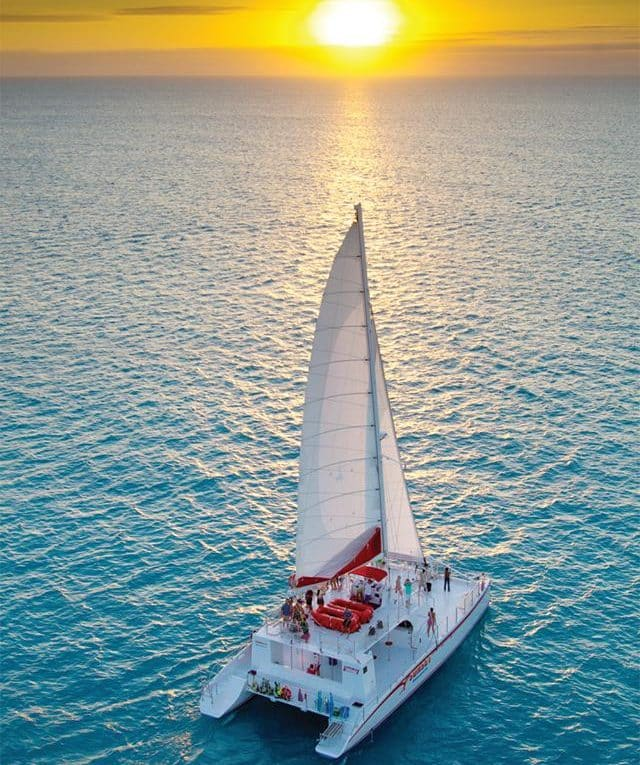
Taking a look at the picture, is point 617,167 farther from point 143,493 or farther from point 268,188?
point 143,493

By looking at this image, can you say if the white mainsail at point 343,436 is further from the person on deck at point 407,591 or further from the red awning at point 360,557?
the person on deck at point 407,591

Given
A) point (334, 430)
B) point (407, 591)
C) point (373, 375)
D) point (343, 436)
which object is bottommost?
point (407, 591)

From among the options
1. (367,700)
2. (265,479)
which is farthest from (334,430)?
(265,479)

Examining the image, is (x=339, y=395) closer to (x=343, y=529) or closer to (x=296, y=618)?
(x=343, y=529)

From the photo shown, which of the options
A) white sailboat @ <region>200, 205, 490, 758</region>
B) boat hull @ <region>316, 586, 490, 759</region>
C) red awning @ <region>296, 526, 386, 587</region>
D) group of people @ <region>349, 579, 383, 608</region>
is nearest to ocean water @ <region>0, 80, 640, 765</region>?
boat hull @ <region>316, 586, 490, 759</region>

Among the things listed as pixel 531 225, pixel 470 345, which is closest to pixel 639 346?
pixel 470 345

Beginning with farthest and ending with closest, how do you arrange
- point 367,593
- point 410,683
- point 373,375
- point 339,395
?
point 367,593
point 339,395
point 373,375
point 410,683

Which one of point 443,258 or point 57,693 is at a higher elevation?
point 443,258

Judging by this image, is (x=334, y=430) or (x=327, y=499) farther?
(x=327, y=499)
